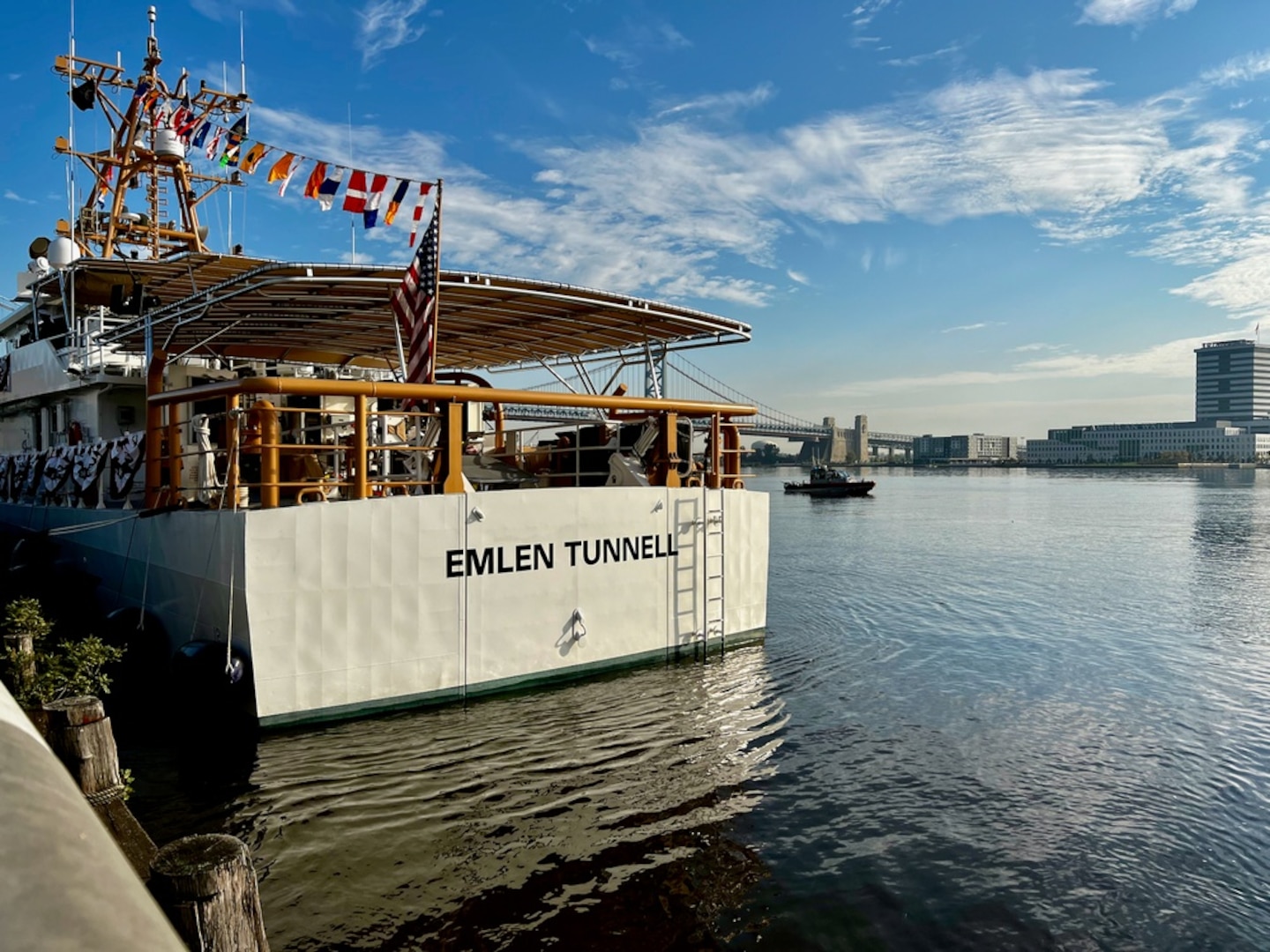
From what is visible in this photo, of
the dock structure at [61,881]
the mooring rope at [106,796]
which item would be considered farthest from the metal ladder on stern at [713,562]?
the dock structure at [61,881]

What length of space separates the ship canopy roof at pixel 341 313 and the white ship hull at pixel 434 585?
3.02 m

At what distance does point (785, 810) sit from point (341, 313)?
396 inches

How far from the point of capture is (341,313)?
12.8 m

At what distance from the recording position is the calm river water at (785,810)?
5.32 m

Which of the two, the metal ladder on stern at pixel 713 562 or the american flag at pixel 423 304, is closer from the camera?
the american flag at pixel 423 304

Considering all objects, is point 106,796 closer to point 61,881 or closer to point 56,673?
point 56,673

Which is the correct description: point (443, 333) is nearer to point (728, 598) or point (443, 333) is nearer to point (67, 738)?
point (728, 598)

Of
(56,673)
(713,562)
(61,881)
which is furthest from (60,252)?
(61,881)

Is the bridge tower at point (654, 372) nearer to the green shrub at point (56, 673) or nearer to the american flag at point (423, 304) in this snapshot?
the american flag at point (423, 304)

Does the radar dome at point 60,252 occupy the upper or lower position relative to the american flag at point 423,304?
upper

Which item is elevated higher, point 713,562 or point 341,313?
point 341,313

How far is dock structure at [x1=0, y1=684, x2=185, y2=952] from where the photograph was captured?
5.00 ft

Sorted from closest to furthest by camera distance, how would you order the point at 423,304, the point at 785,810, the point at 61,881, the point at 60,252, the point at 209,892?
1. the point at 61,881
2. the point at 209,892
3. the point at 785,810
4. the point at 423,304
5. the point at 60,252

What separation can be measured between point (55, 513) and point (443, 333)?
23.9 feet
